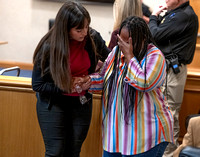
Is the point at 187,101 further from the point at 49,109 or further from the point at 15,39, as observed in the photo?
the point at 15,39

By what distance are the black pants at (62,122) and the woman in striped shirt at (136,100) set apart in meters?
0.22

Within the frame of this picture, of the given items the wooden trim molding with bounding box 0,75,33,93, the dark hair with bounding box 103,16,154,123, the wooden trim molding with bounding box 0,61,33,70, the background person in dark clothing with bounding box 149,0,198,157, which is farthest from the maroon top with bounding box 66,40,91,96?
the wooden trim molding with bounding box 0,61,33,70

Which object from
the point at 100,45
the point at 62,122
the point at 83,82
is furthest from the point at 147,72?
the point at 100,45

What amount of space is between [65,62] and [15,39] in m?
4.87

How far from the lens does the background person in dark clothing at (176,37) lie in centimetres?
256

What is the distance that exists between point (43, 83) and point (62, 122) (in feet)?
0.82

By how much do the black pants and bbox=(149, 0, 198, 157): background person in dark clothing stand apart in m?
0.97

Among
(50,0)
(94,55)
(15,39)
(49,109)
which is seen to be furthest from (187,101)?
(15,39)

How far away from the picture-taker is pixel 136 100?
154cm

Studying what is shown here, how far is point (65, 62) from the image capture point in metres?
1.64

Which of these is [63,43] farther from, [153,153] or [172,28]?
[172,28]

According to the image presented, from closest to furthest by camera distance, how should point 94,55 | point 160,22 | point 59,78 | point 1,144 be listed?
point 59,78 < point 94,55 < point 1,144 < point 160,22

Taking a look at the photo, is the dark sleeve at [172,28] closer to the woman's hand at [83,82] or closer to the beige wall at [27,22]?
the woman's hand at [83,82]

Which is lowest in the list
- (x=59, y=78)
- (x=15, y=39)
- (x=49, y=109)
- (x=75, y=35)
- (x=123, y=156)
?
(x=15, y=39)
